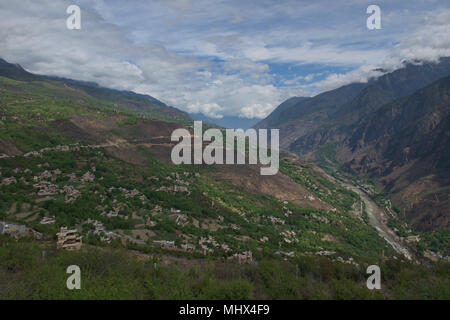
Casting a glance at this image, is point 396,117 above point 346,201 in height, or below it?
above

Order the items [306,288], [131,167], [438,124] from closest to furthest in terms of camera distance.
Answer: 1. [306,288]
2. [131,167]
3. [438,124]

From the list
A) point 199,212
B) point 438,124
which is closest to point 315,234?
point 199,212

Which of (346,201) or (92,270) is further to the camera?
(346,201)
